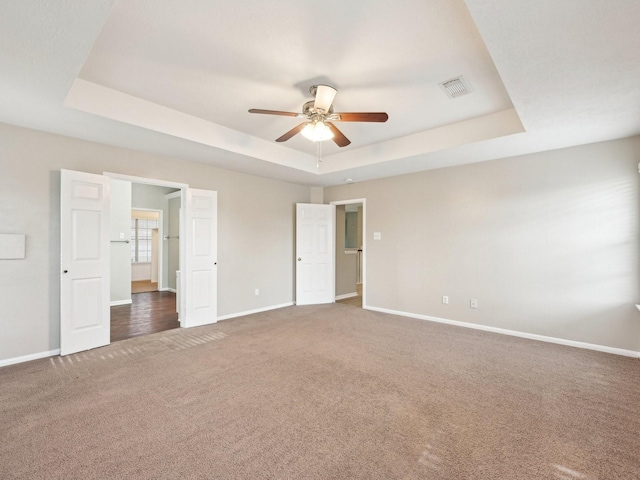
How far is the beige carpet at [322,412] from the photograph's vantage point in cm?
174

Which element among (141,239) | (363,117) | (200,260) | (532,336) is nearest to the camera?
(363,117)

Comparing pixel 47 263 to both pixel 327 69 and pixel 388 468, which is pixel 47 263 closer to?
pixel 327 69

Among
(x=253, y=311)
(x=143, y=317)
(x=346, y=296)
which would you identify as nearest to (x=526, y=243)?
(x=346, y=296)

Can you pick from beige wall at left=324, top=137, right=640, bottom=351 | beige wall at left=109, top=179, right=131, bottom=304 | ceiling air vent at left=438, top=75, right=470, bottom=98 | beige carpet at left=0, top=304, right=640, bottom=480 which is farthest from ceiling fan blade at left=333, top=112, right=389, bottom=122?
beige wall at left=109, top=179, right=131, bottom=304

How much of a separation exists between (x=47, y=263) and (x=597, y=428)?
522 cm

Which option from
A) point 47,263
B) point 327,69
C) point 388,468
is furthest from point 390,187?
point 47,263

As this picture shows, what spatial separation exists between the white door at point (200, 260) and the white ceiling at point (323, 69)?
2.88ft

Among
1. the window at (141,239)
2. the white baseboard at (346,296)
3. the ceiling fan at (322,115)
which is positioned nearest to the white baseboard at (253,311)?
the white baseboard at (346,296)

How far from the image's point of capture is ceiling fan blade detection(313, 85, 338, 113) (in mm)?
2730

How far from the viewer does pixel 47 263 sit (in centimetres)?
337

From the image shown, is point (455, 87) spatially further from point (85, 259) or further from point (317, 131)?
point (85, 259)

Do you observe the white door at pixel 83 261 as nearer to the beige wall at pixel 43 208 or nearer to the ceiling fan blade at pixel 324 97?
the beige wall at pixel 43 208

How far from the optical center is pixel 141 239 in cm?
916

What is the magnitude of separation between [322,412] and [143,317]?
13.7ft
